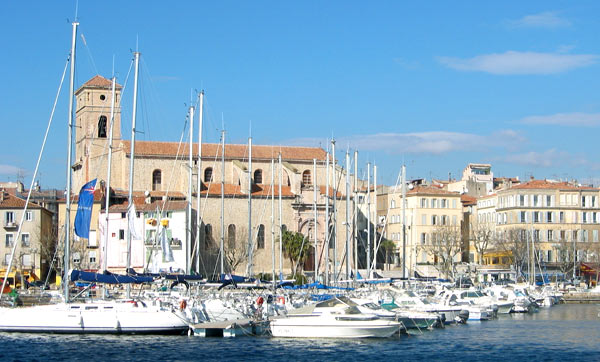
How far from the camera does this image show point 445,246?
3196 inches

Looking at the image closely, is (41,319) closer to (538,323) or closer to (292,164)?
(538,323)

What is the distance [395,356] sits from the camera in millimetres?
33438

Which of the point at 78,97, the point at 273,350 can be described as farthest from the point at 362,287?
the point at 78,97

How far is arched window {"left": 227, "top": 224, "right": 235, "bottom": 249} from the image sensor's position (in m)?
75.9

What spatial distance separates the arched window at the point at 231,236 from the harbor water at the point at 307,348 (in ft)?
118

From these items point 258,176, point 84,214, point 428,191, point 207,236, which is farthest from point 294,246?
point 84,214

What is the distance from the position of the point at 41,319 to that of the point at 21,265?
35546mm

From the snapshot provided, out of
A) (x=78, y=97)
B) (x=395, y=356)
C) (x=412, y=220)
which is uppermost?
(x=78, y=97)

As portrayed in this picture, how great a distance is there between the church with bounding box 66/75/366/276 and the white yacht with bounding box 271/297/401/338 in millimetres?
34127

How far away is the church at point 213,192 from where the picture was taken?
74375mm

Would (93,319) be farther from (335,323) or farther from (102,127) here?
(102,127)

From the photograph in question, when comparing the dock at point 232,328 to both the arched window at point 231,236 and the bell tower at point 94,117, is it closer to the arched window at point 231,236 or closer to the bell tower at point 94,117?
the arched window at point 231,236

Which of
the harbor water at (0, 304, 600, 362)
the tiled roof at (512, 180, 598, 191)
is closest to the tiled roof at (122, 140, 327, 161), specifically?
the tiled roof at (512, 180, 598, 191)

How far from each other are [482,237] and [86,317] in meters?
53.5
